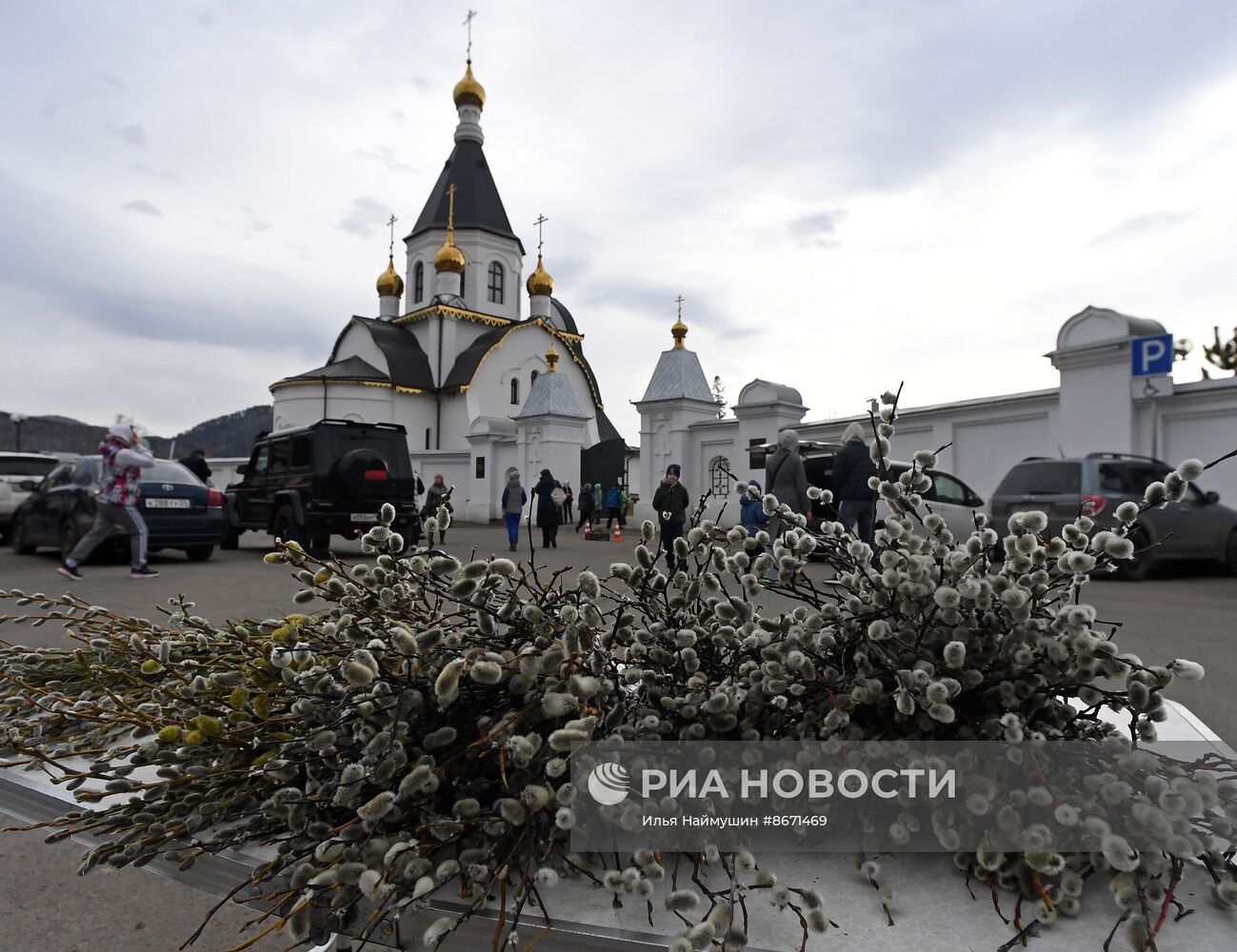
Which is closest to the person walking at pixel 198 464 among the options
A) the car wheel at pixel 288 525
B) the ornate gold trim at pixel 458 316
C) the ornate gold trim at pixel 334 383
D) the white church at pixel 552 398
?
the car wheel at pixel 288 525

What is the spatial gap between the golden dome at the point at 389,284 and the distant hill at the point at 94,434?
408 inches

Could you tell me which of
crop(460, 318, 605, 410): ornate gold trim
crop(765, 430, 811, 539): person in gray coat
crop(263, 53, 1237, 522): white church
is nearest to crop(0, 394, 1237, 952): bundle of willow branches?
crop(263, 53, 1237, 522): white church

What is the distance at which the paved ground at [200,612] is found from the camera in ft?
5.56

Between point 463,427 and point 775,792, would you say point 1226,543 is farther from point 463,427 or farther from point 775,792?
point 463,427

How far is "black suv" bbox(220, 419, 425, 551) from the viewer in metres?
11.7

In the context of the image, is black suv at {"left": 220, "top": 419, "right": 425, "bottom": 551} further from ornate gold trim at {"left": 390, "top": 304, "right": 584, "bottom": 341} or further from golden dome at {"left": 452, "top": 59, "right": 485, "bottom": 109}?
golden dome at {"left": 452, "top": 59, "right": 485, "bottom": 109}

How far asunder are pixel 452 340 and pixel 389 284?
7015 millimetres

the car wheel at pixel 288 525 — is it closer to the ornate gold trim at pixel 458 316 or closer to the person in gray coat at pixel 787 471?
the person in gray coat at pixel 787 471

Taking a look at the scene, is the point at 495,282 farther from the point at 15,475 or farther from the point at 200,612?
the point at 200,612

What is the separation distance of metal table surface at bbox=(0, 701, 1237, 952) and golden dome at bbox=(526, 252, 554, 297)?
42.3m

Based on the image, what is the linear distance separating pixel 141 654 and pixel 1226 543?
12.6 m

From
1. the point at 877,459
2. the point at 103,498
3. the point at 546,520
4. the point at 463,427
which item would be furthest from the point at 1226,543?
the point at 463,427

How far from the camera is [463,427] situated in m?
35.6

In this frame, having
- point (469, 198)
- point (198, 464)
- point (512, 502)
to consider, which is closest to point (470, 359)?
point (469, 198)
